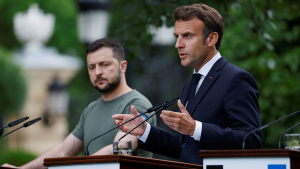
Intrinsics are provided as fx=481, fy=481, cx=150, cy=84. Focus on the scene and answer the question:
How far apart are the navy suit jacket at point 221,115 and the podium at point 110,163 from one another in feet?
0.90

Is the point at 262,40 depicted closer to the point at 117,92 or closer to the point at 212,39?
the point at 117,92

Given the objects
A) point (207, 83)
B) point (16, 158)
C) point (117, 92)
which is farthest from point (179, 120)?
point (16, 158)

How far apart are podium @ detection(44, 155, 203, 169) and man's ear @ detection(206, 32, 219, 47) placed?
99 cm

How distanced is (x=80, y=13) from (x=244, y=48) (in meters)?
2.80

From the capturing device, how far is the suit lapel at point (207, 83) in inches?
134

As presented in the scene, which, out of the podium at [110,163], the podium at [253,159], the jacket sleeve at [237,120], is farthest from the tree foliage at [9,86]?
the podium at [253,159]

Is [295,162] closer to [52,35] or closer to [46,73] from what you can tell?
[46,73]

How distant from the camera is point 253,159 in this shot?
252 cm

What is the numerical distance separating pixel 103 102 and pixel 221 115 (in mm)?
1549

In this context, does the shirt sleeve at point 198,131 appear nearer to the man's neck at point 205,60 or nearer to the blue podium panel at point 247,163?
the blue podium panel at point 247,163

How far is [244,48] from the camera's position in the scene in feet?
24.7

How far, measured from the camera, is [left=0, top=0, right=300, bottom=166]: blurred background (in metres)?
5.99

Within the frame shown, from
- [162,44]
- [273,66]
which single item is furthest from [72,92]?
[273,66]

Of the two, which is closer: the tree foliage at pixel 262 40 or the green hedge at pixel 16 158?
the tree foliage at pixel 262 40
